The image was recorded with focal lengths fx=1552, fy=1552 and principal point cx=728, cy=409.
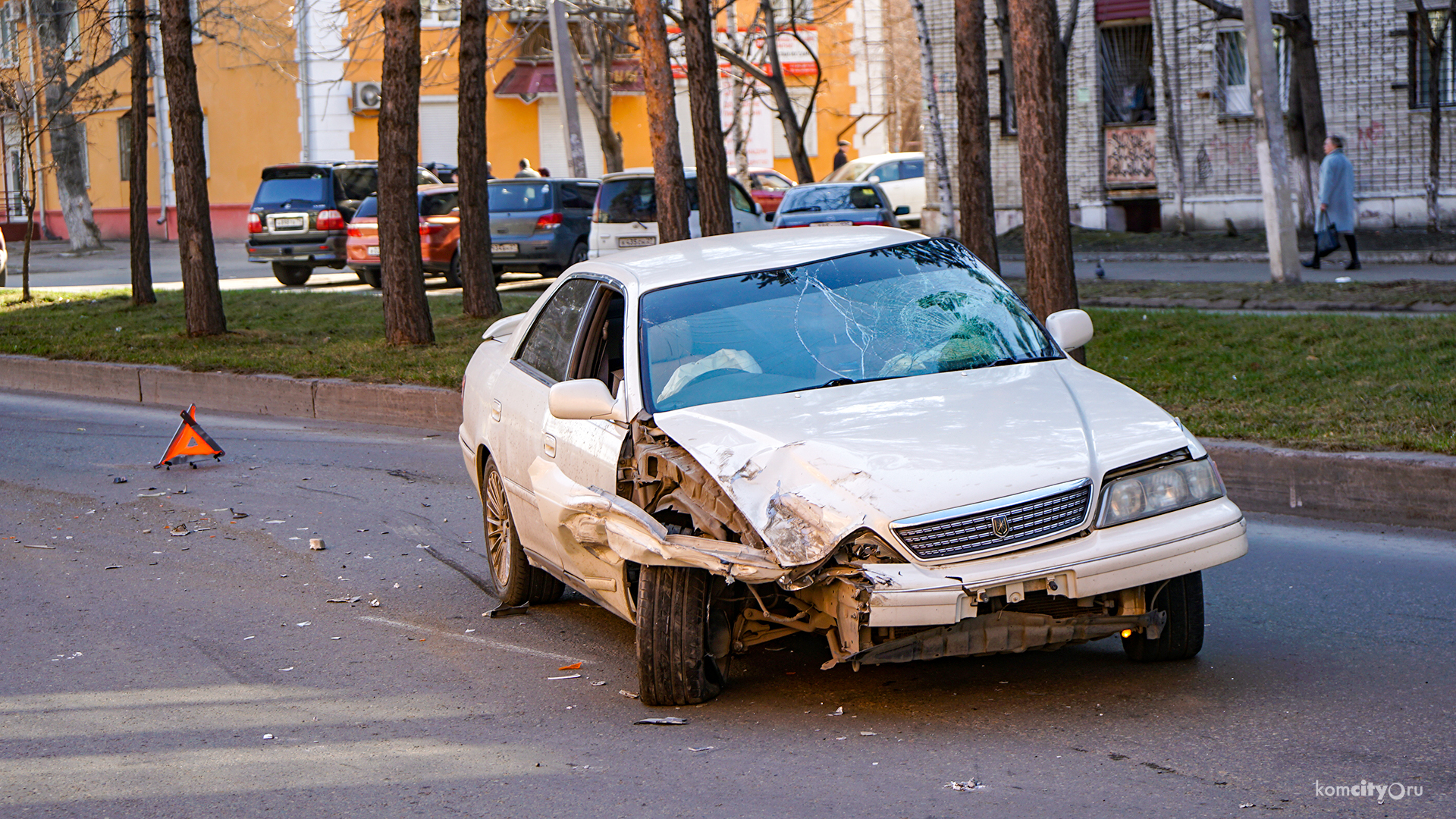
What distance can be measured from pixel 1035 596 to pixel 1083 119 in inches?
1011

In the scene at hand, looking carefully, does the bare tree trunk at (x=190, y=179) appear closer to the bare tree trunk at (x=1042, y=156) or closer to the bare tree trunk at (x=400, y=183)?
the bare tree trunk at (x=400, y=183)

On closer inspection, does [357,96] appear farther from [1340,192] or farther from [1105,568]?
[1105,568]

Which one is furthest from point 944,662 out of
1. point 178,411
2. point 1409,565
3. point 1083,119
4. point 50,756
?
point 1083,119

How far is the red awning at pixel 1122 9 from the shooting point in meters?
28.0

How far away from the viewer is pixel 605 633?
19.8 feet

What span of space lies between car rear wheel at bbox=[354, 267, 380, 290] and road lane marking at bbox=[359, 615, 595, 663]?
17824 millimetres

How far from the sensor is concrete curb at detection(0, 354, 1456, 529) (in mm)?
7379

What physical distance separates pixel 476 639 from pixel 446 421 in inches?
252

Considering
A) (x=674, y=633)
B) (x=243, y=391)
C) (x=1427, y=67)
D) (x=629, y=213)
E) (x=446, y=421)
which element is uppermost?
(x=1427, y=67)

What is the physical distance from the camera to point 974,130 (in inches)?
614

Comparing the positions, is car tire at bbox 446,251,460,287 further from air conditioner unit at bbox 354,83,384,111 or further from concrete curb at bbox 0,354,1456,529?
air conditioner unit at bbox 354,83,384,111

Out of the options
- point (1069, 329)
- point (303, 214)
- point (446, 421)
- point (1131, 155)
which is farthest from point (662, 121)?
point (1131, 155)

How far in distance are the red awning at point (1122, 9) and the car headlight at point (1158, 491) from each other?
82.0 feet

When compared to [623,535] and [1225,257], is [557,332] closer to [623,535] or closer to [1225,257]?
[623,535]
